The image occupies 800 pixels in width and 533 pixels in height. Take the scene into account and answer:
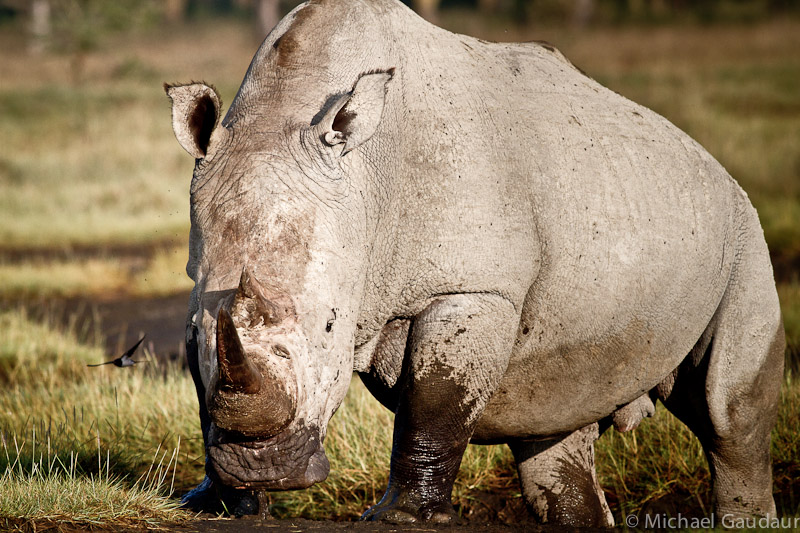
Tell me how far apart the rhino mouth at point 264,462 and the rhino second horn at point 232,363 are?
0.74 feet

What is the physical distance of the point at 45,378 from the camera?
6.63 metres

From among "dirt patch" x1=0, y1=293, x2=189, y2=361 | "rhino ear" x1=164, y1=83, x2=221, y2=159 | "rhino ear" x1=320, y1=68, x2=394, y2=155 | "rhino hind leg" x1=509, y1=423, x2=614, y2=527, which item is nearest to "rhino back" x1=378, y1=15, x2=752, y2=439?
"rhino ear" x1=320, y1=68, x2=394, y2=155

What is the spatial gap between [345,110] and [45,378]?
14.2 feet

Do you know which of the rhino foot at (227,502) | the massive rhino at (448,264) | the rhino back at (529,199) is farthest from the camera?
the rhino foot at (227,502)

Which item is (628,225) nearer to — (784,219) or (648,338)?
(648,338)

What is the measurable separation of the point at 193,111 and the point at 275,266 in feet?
2.08

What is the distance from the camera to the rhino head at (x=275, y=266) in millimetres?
2809

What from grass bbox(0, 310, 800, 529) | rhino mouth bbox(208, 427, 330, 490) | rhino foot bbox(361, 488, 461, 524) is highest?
rhino mouth bbox(208, 427, 330, 490)

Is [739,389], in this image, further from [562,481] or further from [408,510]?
[408,510]

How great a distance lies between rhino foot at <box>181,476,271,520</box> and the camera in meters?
3.74

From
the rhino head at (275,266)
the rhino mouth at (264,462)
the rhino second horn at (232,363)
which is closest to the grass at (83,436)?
the rhino head at (275,266)

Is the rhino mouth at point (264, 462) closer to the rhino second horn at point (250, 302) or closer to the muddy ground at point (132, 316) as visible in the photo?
the rhino second horn at point (250, 302)

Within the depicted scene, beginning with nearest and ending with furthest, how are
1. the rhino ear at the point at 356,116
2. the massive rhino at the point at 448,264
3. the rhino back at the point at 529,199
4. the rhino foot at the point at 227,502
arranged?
the massive rhino at the point at 448,264
the rhino ear at the point at 356,116
the rhino back at the point at 529,199
the rhino foot at the point at 227,502

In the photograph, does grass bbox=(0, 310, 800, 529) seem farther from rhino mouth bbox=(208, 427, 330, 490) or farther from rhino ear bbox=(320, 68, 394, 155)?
rhino ear bbox=(320, 68, 394, 155)
